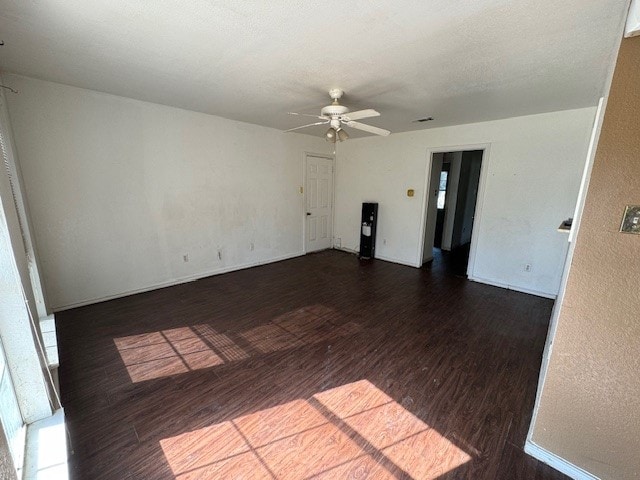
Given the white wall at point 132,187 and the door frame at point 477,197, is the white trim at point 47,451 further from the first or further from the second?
the door frame at point 477,197

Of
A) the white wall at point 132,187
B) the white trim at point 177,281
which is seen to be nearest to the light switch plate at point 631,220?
the white wall at point 132,187

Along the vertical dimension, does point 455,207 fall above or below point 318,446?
above

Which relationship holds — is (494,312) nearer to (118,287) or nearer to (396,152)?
(396,152)

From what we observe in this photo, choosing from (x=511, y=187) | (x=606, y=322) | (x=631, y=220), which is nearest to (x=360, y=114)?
(x=631, y=220)

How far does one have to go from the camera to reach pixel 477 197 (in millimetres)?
3949

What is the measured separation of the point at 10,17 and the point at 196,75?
111 centimetres

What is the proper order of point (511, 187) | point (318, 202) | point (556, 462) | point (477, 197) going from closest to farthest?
1. point (556, 462)
2. point (511, 187)
3. point (477, 197)
4. point (318, 202)

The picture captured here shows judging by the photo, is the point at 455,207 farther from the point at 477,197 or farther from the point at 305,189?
the point at 305,189

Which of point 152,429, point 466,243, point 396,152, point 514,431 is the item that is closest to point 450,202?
point 466,243

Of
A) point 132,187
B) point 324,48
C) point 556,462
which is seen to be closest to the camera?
point 556,462

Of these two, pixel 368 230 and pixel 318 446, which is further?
pixel 368 230

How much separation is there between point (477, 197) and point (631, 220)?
3.05m

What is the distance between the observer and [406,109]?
324 centimetres

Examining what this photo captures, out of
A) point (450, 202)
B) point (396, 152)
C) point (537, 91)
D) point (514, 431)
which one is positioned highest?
point (537, 91)
